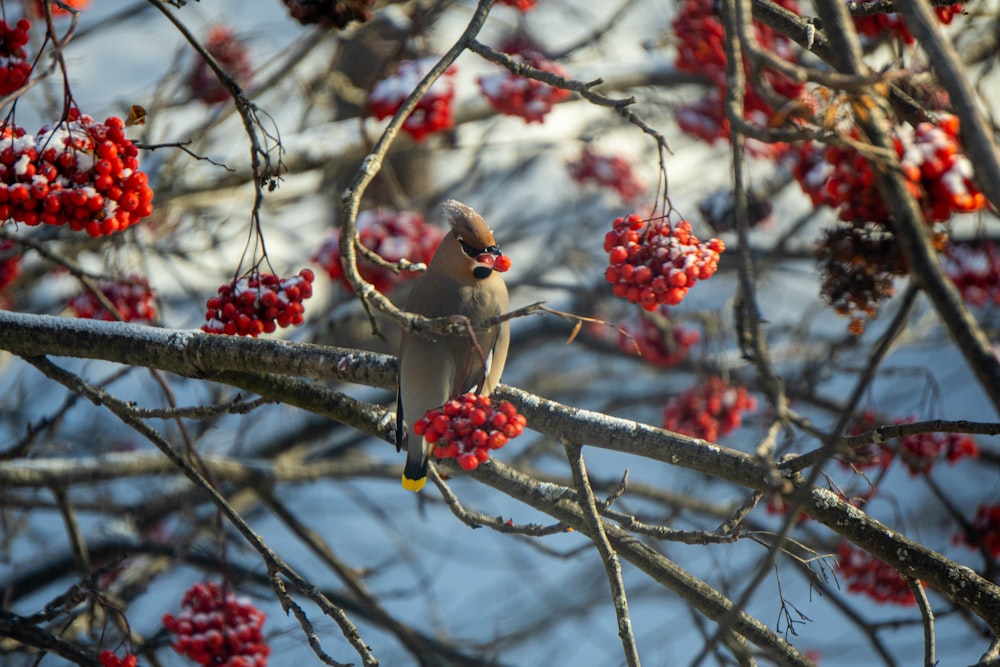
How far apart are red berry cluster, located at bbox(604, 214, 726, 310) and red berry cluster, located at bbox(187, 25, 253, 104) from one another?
8.13 feet

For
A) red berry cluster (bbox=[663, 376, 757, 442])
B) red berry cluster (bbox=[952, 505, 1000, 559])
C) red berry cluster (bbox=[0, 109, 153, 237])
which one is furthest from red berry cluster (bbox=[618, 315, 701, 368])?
red berry cluster (bbox=[0, 109, 153, 237])

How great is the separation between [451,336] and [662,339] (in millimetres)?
1537

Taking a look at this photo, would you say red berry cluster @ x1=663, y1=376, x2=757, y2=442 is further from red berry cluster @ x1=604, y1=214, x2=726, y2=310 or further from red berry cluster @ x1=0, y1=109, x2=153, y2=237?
red berry cluster @ x1=0, y1=109, x2=153, y2=237

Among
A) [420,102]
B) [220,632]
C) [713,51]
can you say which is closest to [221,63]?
[420,102]

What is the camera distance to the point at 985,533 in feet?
9.09

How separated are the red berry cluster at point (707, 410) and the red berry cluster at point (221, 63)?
205 cm

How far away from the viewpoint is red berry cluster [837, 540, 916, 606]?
2777 millimetres

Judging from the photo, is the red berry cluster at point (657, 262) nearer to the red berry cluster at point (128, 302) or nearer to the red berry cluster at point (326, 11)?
the red berry cluster at point (326, 11)

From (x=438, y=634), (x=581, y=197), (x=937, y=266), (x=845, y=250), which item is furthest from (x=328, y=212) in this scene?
(x=937, y=266)

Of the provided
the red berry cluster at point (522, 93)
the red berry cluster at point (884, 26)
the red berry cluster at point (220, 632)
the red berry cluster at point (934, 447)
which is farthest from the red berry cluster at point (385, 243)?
the red berry cluster at point (934, 447)

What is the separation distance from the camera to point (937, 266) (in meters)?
1.14

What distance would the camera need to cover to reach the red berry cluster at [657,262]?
1.73 metres

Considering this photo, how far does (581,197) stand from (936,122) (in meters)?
4.25

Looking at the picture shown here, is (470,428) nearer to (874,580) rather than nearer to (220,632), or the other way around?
(220,632)
